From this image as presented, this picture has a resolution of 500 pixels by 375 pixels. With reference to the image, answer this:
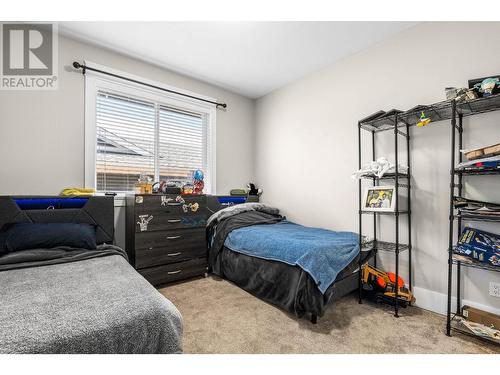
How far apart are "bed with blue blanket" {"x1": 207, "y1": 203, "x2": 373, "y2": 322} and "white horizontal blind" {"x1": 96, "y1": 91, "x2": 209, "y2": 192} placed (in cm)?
100

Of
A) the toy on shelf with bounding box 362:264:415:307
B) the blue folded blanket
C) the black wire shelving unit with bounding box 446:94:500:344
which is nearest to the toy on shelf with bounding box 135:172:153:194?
the blue folded blanket

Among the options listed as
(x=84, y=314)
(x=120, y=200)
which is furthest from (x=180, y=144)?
(x=84, y=314)

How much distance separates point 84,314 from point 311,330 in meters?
1.46

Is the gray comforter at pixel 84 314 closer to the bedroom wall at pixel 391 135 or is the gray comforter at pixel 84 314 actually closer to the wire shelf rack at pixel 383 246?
the wire shelf rack at pixel 383 246

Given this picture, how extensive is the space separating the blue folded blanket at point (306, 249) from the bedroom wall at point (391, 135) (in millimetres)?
611

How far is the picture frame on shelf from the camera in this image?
2.16 m

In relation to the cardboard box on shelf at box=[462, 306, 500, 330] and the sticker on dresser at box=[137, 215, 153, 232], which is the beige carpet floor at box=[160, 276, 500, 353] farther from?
the sticker on dresser at box=[137, 215, 153, 232]

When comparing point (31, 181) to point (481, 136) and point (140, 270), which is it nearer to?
point (140, 270)

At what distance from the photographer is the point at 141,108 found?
3.03 m

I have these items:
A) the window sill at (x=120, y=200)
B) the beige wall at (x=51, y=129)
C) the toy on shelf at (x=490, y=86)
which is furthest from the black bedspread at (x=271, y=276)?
the beige wall at (x=51, y=129)

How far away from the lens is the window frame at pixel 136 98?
2.60 metres

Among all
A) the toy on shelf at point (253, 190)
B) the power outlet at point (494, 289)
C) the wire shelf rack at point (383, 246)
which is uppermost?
the toy on shelf at point (253, 190)
